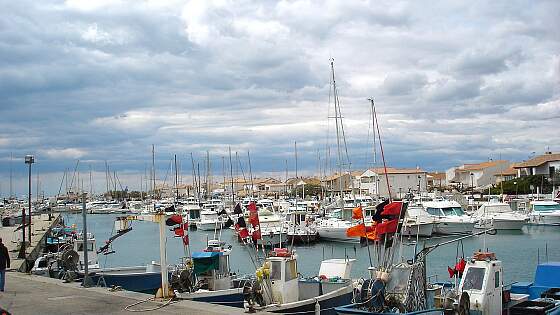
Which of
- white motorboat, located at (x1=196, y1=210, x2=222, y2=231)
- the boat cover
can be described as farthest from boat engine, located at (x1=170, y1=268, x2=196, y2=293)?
white motorboat, located at (x1=196, y1=210, x2=222, y2=231)

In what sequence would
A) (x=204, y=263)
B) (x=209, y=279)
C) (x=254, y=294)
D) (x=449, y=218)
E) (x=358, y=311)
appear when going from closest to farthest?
(x=358, y=311)
(x=254, y=294)
(x=209, y=279)
(x=204, y=263)
(x=449, y=218)

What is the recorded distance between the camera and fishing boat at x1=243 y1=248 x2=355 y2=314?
62.3 feet

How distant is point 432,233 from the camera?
62406mm

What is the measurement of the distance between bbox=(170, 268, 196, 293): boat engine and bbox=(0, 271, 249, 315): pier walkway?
2.15m

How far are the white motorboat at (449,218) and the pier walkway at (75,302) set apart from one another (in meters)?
47.2

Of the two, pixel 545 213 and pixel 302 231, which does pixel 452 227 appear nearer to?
pixel 545 213

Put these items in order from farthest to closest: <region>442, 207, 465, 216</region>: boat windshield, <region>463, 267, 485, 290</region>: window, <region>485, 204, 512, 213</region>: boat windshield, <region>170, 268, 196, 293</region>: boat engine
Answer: <region>485, 204, 512, 213</region>: boat windshield
<region>442, 207, 465, 216</region>: boat windshield
<region>170, 268, 196, 293</region>: boat engine
<region>463, 267, 485, 290</region>: window

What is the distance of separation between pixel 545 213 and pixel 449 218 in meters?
14.9

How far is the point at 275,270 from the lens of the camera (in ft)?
65.0

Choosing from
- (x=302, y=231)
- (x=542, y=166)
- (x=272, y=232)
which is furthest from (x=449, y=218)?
(x=542, y=166)

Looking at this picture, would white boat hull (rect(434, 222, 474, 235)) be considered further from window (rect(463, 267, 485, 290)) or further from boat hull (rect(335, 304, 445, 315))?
boat hull (rect(335, 304, 445, 315))

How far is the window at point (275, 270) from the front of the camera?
64.7 ft

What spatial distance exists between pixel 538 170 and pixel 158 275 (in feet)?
354

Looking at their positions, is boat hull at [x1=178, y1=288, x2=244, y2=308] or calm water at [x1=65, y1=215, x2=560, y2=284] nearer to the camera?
boat hull at [x1=178, y1=288, x2=244, y2=308]
